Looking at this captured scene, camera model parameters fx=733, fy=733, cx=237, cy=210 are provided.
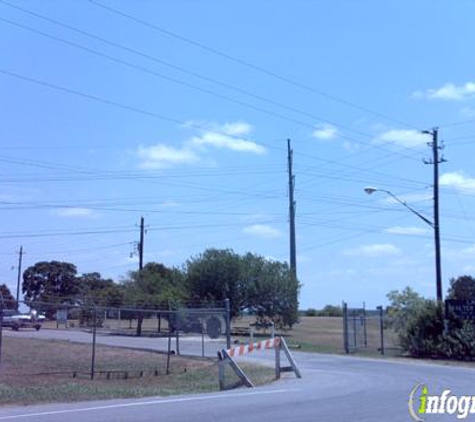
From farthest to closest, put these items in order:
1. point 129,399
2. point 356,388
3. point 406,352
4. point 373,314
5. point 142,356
Answer: point 373,314
point 406,352
point 142,356
point 356,388
point 129,399

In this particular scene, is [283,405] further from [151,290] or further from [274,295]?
[151,290]

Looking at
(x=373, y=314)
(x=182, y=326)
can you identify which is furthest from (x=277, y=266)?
(x=182, y=326)

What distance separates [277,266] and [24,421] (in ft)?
142

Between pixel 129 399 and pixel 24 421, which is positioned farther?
pixel 129 399

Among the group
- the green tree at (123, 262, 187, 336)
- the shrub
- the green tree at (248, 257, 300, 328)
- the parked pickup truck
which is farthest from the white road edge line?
the parked pickup truck

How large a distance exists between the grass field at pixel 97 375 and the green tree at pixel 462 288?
12904 mm

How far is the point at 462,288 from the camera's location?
37.1 metres

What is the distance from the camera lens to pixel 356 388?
16859mm

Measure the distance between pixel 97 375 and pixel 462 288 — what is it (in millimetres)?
21639

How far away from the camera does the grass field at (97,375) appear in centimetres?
1683

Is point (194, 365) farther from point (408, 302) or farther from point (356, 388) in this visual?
point (408, 302)

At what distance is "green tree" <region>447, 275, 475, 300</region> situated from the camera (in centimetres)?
3360

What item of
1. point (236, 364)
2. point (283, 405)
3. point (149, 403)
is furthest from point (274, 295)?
point (283, 405)

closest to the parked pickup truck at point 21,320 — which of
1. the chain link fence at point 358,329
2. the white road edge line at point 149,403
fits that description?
the chain link fence at point 358,329
